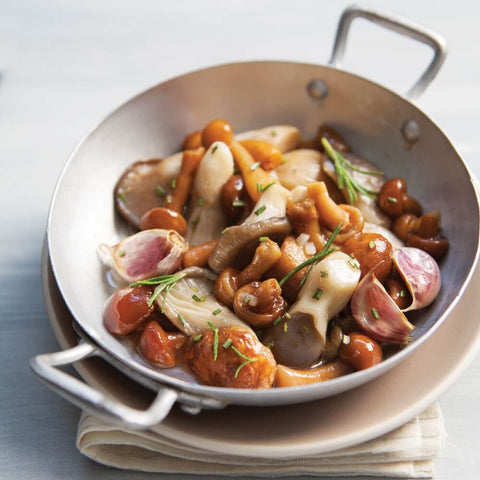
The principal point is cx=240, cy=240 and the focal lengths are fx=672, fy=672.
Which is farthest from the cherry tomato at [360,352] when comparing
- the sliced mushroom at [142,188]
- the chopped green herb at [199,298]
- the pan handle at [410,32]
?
the pan handle at [410,32]

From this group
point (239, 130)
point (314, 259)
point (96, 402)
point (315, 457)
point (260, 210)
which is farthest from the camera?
point (239, 130)

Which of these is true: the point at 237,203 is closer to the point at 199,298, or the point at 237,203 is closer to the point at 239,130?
the point at 199,298

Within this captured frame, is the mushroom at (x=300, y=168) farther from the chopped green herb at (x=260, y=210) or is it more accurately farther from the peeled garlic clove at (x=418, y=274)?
the peeled garlic clove at (x=418, y=274)

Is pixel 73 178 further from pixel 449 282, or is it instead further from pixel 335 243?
pixel 449 282

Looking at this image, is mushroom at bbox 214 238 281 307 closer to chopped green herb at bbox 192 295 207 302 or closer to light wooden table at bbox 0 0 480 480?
chopped green herb at bbox 192 295 207 302

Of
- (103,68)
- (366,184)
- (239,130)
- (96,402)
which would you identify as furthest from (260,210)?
(103,68)

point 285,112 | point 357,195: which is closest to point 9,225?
point 285,112

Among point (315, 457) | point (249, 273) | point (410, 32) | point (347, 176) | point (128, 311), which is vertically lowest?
point (315, 457)
